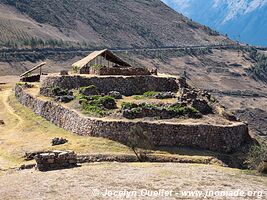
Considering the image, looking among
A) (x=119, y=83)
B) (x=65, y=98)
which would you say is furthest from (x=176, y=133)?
(x=119, y=83)

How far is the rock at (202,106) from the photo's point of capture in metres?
41.2

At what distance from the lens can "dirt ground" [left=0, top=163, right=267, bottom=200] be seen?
82.3ft

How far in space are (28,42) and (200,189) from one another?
120m

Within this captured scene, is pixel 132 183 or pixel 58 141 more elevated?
pixel 132 183

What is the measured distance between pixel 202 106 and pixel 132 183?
630 inches

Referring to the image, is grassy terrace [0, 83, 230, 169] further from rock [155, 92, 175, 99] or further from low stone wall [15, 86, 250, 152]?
rock [155, 92, 175, 99]

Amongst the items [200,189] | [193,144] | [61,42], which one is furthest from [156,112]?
[61,42]

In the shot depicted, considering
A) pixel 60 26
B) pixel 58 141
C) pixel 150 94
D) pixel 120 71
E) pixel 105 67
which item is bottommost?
pixel 60 26

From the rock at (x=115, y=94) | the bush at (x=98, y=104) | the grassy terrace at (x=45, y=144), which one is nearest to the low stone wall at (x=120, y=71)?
the rock at (x=115, y=94)

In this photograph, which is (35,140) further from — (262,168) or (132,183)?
(262,168)

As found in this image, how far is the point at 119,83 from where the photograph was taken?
4994 cm

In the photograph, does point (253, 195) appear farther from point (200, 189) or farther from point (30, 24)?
Answer: point (30, 24)

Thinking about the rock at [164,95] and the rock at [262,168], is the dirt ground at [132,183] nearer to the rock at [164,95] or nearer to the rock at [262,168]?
the rock at [262,168]

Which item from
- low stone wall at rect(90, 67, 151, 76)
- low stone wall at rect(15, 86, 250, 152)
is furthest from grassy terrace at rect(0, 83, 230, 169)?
low stone wall at rect(90, 67, 151, 76)
